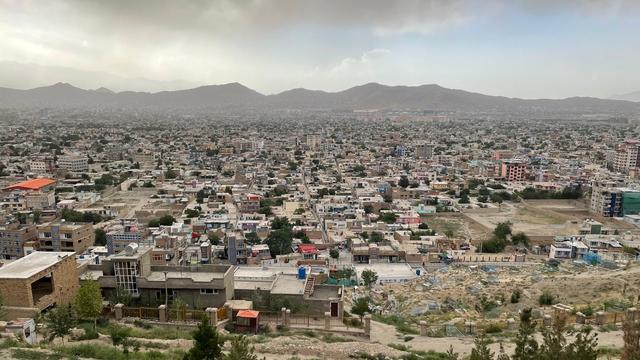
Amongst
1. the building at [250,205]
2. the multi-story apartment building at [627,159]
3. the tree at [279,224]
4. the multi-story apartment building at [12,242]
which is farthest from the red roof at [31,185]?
the multi-story apartment building at [627,159]

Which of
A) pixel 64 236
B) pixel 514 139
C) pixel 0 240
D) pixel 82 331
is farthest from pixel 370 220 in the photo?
pixel 514 139

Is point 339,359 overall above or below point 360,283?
above

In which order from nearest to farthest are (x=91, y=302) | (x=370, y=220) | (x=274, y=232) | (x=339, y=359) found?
(x=339, y=359) → (x=91, y=302) → (x=274, y=232) → (x=370, y=220)

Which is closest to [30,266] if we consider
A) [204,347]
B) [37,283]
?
[37,283]

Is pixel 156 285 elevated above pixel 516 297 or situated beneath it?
elevated above

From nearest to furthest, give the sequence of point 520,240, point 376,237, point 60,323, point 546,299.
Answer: point 60,323 < point 546,299 < point 376,237 < point 520,240

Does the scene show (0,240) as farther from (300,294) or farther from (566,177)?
(566,177)

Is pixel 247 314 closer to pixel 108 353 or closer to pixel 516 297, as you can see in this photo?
pixel 108 353
